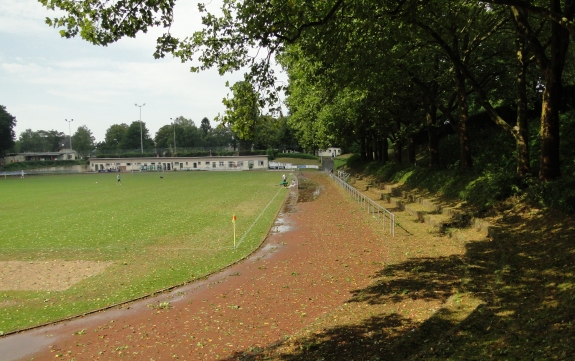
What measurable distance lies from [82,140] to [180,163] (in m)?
65.8

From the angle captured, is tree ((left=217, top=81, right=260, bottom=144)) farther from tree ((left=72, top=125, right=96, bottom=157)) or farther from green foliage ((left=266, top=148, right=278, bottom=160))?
tree ((left=72, top=125, right=96, bottom=157))

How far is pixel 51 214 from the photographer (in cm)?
2634

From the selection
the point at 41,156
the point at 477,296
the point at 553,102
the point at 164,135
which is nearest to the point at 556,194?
the point at 553,102

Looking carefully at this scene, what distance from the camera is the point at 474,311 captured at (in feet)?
25.7

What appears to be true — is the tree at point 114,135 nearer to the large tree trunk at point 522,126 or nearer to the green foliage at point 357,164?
the green foliage at point 357,164

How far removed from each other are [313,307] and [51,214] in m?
22.3

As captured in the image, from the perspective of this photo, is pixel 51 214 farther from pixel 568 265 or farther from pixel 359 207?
pixel 568 265

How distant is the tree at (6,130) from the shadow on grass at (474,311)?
114m

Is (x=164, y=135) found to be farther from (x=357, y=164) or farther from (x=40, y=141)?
(x=357, y=164)

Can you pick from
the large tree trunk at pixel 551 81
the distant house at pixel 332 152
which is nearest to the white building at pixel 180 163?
the distant house at pixel 332 152

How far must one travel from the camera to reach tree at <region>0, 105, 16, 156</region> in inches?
3989

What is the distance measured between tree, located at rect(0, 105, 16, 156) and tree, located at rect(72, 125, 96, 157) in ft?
140

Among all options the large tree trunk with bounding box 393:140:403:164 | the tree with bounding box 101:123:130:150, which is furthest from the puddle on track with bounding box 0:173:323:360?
the tree with bounding box 101:123:130:150

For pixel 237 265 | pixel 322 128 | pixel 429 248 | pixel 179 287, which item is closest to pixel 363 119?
pixel 322 128
